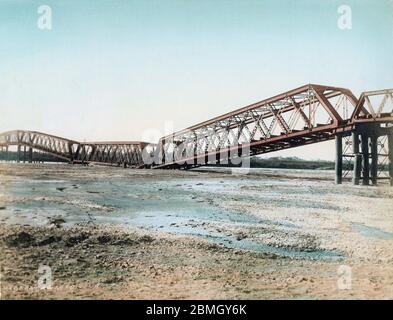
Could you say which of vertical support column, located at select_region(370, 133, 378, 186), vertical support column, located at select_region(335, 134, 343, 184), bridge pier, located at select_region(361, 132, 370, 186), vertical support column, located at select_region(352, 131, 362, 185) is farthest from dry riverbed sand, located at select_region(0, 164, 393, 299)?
vertical support column, located at select_region(370, 133, 378, 186)

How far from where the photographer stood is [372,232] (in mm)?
8914

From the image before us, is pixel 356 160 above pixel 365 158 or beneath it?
beneath

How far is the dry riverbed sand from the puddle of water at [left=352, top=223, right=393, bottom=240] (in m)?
0.03

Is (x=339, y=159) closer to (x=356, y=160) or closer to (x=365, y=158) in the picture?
(x=356, y=160)

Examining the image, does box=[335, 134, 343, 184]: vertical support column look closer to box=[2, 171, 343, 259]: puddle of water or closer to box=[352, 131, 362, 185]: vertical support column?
box=[352, 131, 362, 185]: vertical support column

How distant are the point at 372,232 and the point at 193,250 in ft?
15.9

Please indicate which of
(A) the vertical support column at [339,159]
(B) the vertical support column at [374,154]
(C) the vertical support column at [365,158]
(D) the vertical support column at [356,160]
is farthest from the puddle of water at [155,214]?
(B) the vertical support column at [374,154]

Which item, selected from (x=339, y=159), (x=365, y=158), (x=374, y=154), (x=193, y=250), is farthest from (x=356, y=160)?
(x=193, y=250)

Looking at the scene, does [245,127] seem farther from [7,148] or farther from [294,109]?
[7,148]

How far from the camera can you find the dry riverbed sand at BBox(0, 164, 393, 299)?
5.61 m

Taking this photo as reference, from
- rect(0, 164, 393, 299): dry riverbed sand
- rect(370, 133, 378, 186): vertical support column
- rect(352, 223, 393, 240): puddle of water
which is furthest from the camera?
rect(370, 133, 378, 186): vertical support column
